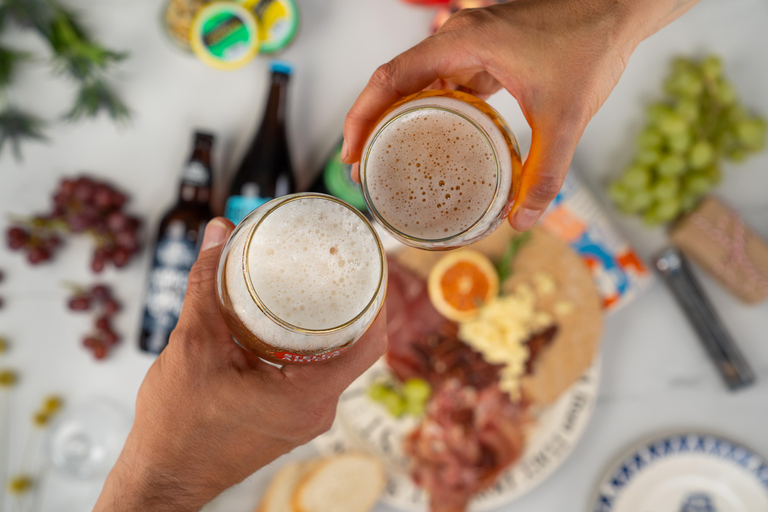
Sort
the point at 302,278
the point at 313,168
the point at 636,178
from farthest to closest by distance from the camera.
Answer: the point at 313,168
the point at 636,178
the point at 302,278

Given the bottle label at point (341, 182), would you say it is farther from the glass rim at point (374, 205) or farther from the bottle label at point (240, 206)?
the glass rim at point (374, 205)

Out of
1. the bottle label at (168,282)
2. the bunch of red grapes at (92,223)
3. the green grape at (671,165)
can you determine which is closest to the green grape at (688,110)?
the green grape at (671,165)

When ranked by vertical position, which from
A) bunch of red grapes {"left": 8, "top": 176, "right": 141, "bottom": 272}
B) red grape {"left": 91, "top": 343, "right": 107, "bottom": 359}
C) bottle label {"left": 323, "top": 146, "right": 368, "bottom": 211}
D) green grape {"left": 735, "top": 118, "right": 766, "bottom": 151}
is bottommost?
red grape {"left": 91, "top": 343, "right": 107, "bottom": 359}

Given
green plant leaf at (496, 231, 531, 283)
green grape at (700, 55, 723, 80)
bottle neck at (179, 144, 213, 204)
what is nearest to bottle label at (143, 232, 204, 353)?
bottle neck at (179, 144, 213, 204)

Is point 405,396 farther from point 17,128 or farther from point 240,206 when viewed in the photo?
point 17,128

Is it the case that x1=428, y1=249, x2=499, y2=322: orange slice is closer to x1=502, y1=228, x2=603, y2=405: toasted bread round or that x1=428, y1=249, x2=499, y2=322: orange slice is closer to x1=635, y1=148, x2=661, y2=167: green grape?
x1=502, y1=228, x2=603, y2=405: toasted bread round

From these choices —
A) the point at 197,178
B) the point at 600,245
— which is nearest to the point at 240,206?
the point at 197,178
